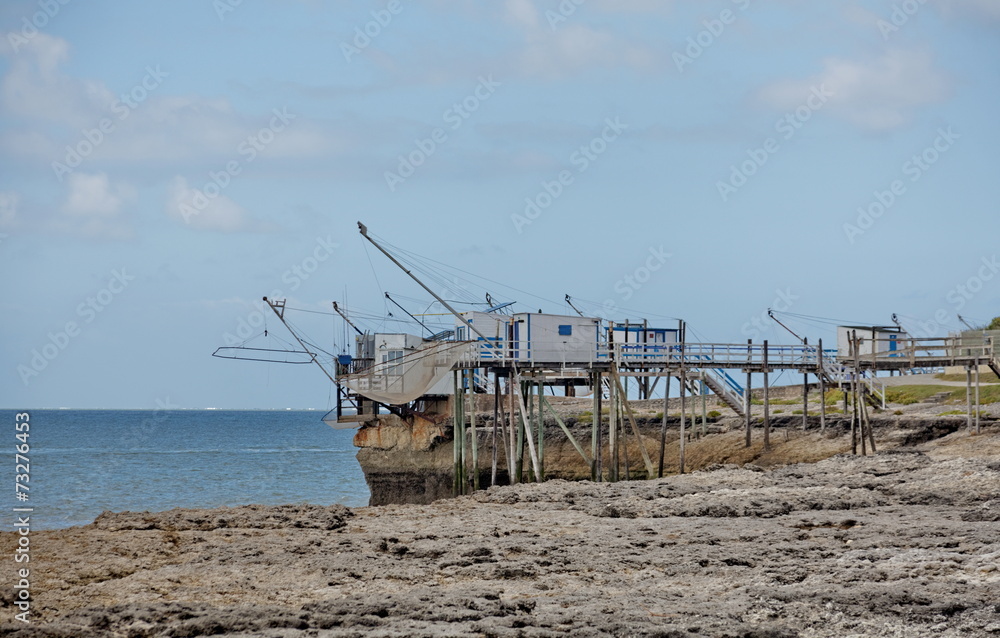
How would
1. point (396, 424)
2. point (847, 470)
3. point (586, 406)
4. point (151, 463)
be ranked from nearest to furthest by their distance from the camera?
point (847, 470) < point (396, 424) < point (586, 406) < point (151, 463)

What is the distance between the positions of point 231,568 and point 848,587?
28.3 ft

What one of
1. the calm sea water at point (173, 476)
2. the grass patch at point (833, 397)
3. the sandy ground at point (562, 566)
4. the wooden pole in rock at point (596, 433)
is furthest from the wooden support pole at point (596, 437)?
the grass patch at point (833, 397)

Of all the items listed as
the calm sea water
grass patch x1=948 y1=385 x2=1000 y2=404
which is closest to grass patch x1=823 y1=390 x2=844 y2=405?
grass patch x1=948 y1=385 x2=1000 y2=404

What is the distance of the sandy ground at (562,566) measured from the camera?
12180 millimetres

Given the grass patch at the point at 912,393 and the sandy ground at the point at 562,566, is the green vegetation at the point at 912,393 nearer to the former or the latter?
the grass patch at the point at 912,393

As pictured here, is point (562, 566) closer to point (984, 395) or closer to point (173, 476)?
point (984, 395)

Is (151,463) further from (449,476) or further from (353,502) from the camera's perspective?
(449,476)

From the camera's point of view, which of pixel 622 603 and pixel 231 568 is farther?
pixel 231 568

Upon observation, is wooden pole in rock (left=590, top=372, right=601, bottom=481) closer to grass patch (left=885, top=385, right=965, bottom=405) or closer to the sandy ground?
the sandy ground

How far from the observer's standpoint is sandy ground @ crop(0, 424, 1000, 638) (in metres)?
12.2

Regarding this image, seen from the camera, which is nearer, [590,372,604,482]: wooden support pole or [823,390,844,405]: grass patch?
[590,372,604,482]: wooden support pole

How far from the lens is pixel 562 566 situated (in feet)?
50.9

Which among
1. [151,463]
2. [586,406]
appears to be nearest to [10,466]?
[151,463]

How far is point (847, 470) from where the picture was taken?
87.4ft
